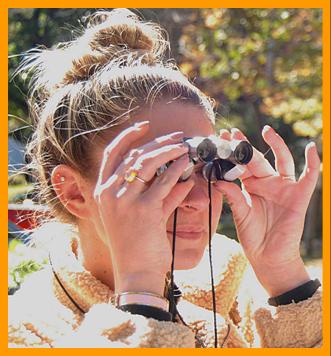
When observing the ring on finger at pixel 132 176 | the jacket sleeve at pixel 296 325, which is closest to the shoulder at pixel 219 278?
the jacket sleeve at pixel 296 325

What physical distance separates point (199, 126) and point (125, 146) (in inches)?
12.1

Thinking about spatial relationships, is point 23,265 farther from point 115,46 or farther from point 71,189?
point 115,46

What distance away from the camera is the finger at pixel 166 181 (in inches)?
70.4

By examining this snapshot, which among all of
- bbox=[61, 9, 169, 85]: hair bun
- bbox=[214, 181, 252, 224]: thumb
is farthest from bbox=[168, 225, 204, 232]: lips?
bbox=[61, 9, 169, 85]: hair bun

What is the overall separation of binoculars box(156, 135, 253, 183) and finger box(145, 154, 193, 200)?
2 cm

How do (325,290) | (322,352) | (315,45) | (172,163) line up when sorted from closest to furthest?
(172,163) < (322,352) < (325,290) < (315,45)

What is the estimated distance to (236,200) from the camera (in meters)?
2.20

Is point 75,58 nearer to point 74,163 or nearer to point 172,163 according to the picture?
point 74,163

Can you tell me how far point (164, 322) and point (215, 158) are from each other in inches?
19.2

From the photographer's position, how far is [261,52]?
32.3 feet

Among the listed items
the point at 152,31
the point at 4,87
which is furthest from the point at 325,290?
the point at 4,87

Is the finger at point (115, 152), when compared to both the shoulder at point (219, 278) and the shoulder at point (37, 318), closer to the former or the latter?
the shoulder at point (37, 318)

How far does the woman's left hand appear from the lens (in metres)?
2.21

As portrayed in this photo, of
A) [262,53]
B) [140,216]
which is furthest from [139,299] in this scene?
[262,53]
